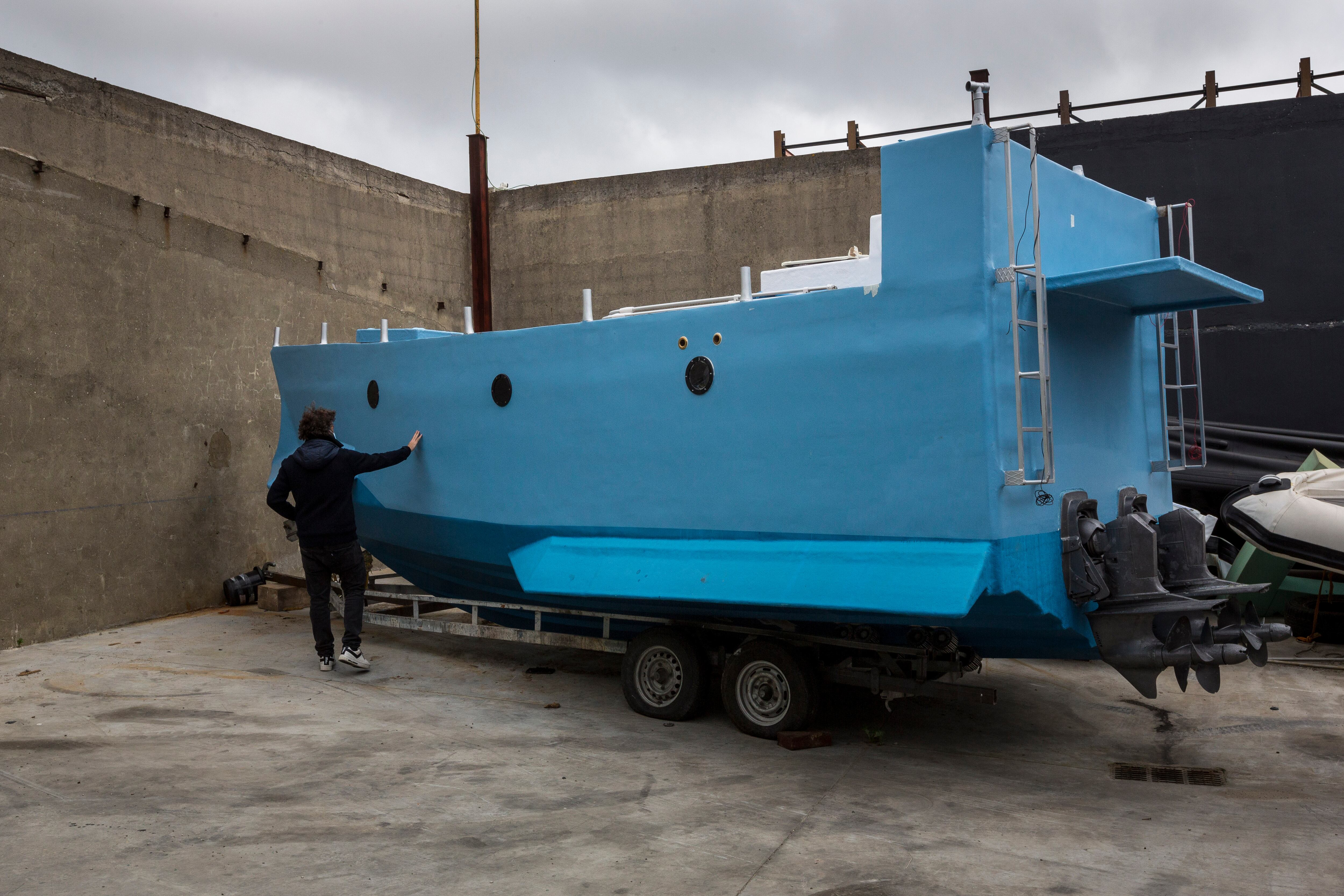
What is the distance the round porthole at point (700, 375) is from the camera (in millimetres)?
5758

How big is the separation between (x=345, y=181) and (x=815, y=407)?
7532 mm

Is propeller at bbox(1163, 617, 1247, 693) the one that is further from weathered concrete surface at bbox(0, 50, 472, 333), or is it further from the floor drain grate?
weathered concrete surface at bbox(0, 50, 472, 333)

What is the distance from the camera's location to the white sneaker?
7070 mm

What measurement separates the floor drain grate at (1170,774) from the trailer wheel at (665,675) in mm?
2207

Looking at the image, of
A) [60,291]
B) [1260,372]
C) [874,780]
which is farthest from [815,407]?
[1260,372]

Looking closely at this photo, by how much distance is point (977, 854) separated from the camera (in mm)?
3975

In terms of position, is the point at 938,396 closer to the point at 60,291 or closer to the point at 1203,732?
the point at 1203,732

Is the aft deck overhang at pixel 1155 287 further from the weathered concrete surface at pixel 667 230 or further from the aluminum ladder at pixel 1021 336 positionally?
the weathered concrete surface at pixel 667 230

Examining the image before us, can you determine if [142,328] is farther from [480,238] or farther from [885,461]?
[885,461]

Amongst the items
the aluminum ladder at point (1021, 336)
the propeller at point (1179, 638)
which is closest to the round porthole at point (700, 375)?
the aluminum ladder at point (1021, 336)

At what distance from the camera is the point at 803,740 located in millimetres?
5453

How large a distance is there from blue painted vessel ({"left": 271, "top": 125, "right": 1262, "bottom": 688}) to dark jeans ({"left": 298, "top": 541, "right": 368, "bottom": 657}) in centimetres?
78

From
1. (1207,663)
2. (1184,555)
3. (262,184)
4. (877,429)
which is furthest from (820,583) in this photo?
(262,184)

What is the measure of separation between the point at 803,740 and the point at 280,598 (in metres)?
5.61
